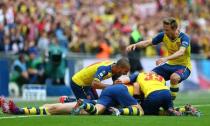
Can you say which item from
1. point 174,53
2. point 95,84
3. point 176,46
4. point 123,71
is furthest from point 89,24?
point 123,71

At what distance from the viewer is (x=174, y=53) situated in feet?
57.1

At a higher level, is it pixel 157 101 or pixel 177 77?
pixel 177 77

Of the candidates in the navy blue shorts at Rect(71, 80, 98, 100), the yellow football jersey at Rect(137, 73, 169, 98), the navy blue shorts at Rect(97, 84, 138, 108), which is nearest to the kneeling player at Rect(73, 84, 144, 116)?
the navy blue shorts at Rect(97, 84, 138, 108)

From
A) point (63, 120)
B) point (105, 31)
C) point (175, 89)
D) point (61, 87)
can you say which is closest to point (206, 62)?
point (105, 31)

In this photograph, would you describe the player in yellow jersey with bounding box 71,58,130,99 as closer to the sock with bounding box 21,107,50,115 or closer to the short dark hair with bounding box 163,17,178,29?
the sock with bounding box 21,107,50,115

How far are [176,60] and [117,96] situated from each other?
138 inches

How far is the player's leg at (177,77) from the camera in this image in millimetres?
17438

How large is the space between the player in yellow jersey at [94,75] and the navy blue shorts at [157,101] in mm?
733

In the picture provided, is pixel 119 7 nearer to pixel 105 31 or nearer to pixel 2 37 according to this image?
pixel 105 31

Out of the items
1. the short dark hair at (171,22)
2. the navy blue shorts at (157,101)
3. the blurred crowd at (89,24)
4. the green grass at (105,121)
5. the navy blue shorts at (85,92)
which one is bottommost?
the green grass at (105,121)

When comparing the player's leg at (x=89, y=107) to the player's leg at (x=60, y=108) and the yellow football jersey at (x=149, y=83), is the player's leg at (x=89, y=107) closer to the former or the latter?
the player's leg at (x=60, y=108)

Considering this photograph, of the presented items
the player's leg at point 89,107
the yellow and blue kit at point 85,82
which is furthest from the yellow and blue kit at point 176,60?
the player's leg at point 89,107

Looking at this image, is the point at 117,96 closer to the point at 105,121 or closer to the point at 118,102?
the point at 118,102

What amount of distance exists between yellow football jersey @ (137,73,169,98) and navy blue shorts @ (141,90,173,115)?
0.10m
